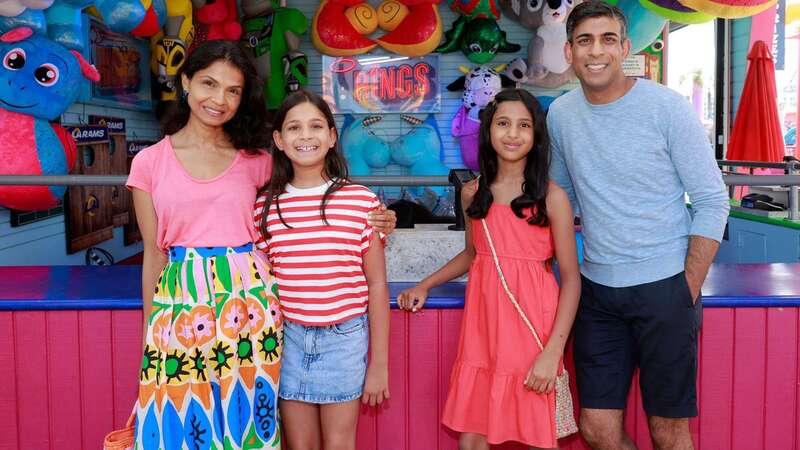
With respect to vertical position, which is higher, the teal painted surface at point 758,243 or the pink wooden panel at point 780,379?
the teal painted surface at point 758,243

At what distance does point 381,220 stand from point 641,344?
0.65m

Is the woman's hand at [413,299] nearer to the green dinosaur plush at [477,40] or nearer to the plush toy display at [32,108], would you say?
the plush toy display at [32,108]

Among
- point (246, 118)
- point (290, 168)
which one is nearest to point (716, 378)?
point (290, 168)

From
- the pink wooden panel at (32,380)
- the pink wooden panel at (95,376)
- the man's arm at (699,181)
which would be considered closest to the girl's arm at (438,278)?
the man's arm at (699,181)

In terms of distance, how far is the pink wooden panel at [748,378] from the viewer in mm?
1937

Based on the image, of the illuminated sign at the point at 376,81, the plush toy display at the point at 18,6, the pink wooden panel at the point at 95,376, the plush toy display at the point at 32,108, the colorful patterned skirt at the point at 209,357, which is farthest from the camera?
the illuminated sign at the point at 376,81

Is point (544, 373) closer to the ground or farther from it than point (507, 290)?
closer to the ground

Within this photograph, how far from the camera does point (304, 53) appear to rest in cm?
675

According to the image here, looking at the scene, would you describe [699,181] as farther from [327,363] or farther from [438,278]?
[327,363]

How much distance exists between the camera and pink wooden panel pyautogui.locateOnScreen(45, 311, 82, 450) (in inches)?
77.4

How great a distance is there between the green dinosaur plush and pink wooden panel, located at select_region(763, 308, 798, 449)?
4950 millimetres

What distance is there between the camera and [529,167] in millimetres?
1662

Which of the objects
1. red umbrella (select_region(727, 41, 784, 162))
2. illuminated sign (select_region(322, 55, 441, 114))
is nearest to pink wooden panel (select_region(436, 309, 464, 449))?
red umbrella (select_region(727, 41, 784, 162))

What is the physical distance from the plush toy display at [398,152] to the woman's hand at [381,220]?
4923mm
